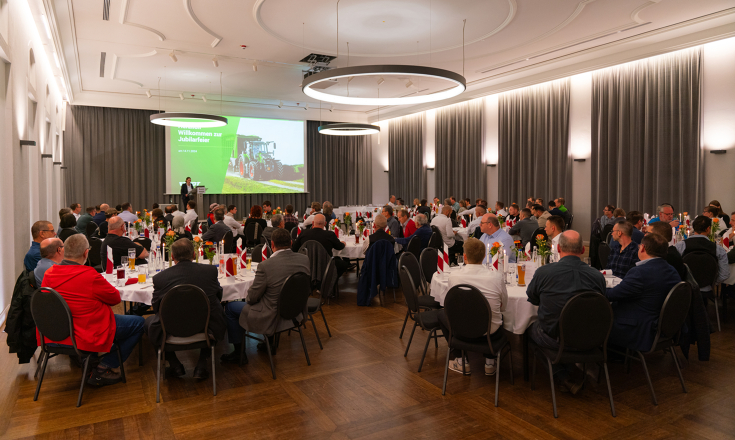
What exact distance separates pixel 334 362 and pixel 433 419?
4.88 ft

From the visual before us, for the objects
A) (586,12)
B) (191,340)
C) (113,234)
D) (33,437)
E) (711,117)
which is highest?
(586,12)

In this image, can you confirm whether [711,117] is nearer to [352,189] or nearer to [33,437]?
[33,437]

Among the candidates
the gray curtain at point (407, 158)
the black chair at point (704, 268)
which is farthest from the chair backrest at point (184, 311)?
the gray curtain at point (407, 158)

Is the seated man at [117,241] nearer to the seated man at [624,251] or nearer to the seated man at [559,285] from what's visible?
the seated man at [559,285]

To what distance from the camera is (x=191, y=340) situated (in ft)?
13.6

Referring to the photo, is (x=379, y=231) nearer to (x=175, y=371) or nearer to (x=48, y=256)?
(x=175, y=371)

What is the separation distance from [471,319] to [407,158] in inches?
627

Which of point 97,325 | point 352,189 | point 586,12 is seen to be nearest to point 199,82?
point 352,189

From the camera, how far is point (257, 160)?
18547 mm

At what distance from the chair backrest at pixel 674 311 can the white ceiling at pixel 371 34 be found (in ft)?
19.7

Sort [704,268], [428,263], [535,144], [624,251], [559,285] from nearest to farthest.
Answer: [559,285] → [624,251] → [704,268] → [428,263] → [535,144]

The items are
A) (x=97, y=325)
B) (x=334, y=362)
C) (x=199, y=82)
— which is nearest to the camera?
(x=97, y=325)

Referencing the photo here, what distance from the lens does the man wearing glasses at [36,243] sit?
518 centimetres

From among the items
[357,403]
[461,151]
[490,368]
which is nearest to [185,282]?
[357,403]
